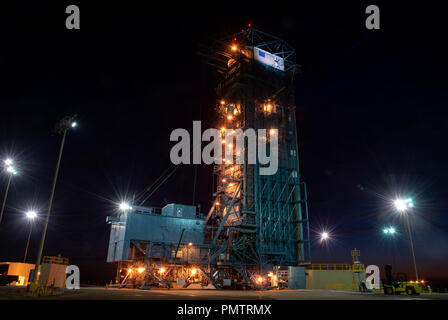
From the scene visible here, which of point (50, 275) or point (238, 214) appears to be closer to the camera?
point (50, 275)

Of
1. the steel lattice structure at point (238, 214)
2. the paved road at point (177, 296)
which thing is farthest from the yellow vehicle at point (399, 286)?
the steel lattice structure at point (238, 214)

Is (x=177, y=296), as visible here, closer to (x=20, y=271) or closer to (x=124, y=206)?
(x=124, y=206)

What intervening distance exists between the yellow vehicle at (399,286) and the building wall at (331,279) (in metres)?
7.40

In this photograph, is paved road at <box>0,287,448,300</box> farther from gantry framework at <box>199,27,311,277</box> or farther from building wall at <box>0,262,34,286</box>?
building wall at <box>0,262,34,286</box>

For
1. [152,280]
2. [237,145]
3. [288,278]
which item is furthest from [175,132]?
[288,278]

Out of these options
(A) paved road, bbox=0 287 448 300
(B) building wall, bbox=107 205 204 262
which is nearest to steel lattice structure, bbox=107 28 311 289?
(B) building wall, bbox=107 205 204 262

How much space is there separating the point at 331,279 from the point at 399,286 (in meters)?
11.0

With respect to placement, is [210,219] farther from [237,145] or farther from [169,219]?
[237,145]

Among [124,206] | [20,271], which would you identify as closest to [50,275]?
[124,206]

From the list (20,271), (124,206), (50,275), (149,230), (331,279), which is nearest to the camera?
(50,275)

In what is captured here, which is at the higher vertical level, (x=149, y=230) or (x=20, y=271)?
(x=149, y=230)

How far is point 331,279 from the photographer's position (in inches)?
1432

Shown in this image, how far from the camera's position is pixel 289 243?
42.2 m
